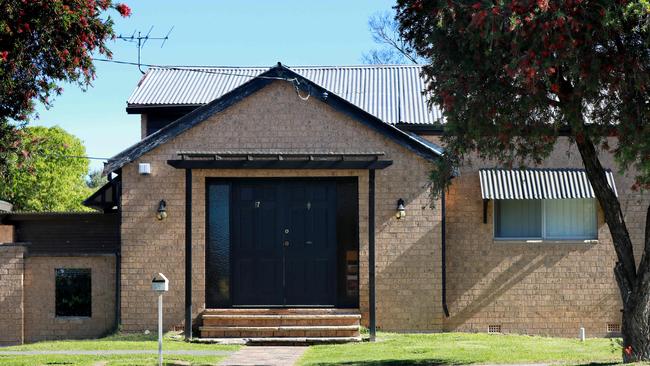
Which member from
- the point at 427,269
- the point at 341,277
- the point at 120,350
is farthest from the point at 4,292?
the point at 427,269

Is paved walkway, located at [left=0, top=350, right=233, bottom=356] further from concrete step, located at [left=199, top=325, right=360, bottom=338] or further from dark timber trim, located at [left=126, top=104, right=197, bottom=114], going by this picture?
dark timber trim, located at [left=126, top=104, right=197, bottom=114]

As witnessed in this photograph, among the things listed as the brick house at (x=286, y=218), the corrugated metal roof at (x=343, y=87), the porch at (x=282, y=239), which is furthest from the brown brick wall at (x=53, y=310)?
the corrugated metal roof at (x=343, y=87)

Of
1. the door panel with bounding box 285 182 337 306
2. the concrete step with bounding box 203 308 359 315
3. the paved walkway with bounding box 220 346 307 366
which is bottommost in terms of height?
the paved walkway with bounding box 220 346 307 366

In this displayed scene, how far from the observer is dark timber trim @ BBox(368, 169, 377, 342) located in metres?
18.6

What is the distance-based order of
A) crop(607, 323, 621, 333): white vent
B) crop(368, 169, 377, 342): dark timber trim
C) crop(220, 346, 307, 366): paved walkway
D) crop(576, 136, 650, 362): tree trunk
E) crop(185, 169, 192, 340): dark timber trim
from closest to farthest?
crop(576, 136, 650, 362): tree trunk → crop(220, 346, 307, 366): paved walkway → crop(368, 169, 377, 342): dark timber trim → crop(185, 169, 192, 340): dark timber trim → crop(607, 323, 621, 333): white vent

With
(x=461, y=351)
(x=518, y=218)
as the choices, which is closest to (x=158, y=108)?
(x=518, y=218)

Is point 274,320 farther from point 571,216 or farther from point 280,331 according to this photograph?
point 571,216

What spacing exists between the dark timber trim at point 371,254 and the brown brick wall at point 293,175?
0.36 m

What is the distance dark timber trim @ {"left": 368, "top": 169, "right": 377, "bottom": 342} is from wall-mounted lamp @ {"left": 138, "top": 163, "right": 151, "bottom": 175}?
13.5 ft

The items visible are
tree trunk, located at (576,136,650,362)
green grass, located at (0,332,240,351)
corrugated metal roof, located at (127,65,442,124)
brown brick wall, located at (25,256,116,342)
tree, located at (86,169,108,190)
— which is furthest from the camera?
tree, located at (86,169,108,190)

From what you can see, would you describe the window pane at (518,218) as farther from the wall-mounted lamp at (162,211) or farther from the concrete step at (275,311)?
the wall-mounted lamp at (162,211)

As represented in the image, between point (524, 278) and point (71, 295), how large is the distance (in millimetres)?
8734

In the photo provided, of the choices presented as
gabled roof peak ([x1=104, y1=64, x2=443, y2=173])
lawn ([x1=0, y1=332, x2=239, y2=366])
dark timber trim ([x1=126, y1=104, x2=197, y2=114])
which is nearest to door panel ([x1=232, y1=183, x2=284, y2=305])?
gabled roof peak ([x1=104, y1=64, x2=443, y2=173])

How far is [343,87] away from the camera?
24312 mm
